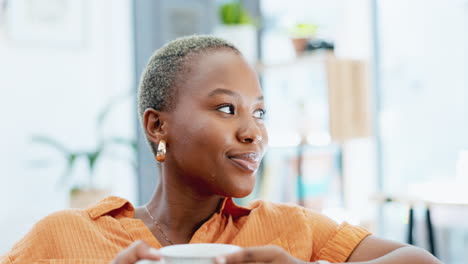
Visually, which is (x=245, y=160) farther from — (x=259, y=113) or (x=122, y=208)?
(x=122, y=208)

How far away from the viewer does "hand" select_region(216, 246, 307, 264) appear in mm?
630

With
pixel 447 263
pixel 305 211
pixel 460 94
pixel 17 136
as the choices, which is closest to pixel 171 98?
pixel 305 211

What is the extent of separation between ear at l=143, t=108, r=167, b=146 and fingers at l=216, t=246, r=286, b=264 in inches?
16.1

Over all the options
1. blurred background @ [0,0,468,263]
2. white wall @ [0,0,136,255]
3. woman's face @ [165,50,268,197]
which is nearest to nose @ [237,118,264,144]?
woman's face @ [165,50,268,197]

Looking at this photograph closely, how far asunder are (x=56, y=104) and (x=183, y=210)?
6.87 feet

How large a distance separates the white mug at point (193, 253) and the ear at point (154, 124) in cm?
42

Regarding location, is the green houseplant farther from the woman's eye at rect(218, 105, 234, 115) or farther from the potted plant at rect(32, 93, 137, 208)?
the woman's eye at rect(218, 105, 234, 115)

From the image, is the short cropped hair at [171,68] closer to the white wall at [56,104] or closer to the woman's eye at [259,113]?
the woman's eye at [259,113]

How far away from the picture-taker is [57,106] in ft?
9.68

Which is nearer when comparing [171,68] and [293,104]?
[171,68]

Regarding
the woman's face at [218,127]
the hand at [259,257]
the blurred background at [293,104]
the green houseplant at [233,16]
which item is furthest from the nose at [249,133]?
the green houseplant at [233,16]

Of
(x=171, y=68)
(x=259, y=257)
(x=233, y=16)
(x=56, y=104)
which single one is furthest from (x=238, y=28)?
(x=259, y=257)

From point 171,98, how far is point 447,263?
244cm

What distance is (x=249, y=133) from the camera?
3.13 ft
